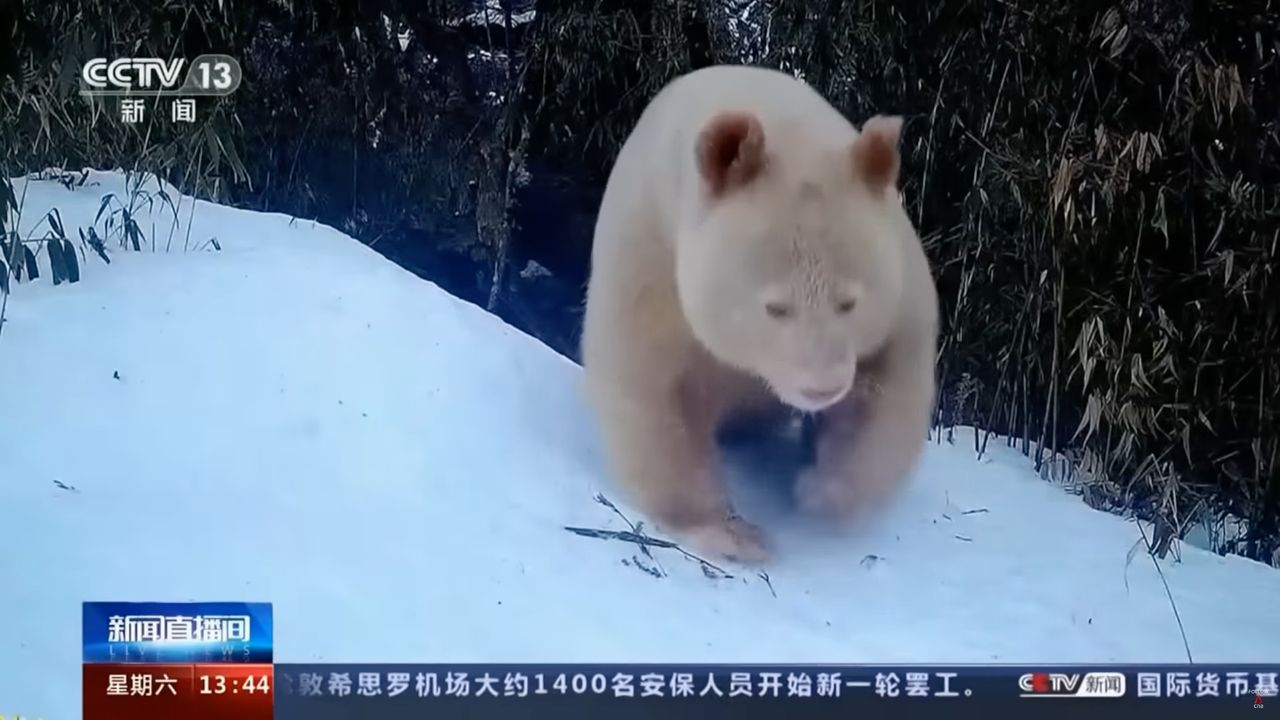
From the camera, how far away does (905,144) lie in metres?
1.22

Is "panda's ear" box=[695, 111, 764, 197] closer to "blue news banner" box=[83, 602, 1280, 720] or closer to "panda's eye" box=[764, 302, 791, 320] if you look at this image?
"panda's eye" box=[764, 302, 791, 320]

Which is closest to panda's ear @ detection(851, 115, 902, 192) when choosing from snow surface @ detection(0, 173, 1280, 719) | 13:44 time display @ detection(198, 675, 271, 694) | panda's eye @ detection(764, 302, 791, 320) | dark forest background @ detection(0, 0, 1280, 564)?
dark forest background @ detection(0, 0, 1280, 564)

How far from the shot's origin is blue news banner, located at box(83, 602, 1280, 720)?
4.00ft

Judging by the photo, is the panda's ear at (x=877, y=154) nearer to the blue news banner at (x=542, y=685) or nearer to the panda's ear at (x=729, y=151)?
the panda's ear at (x=729, y=151)

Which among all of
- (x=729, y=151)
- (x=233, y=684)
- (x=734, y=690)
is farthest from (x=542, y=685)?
(x=729, y=151)

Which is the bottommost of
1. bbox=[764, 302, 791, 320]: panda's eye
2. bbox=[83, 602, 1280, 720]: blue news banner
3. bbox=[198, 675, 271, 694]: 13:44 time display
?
bbox=[198, 675, 271, 694]: 13:44 time display

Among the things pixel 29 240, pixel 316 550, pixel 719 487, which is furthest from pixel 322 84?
pixel 719 487

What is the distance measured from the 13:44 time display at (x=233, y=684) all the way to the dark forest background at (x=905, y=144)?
16.7 inches

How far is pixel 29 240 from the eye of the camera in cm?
125

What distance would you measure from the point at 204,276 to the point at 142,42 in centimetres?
23

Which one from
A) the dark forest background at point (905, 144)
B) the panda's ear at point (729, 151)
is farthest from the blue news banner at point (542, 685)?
the panda's ear at point (729, 151)

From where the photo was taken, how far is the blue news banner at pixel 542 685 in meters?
1.22

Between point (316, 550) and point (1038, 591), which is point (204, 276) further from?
point (1038, 591)

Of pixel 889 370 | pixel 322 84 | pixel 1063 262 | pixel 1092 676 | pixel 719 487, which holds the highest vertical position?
pixel 322 84
